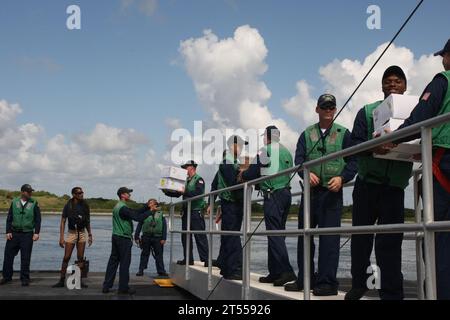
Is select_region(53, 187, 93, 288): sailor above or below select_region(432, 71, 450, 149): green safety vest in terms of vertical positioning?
below

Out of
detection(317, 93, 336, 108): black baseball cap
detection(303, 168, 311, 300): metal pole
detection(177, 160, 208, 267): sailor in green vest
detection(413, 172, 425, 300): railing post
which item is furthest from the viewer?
detection(177, 160, 208, 267): sailor in green vest

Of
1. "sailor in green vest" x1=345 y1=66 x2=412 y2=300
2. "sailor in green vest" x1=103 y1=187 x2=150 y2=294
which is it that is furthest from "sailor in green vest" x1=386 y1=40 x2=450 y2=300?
"sailor in green vest" x1=103 y1=187 x2=150 y2=294

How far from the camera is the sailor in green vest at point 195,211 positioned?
31.0ft

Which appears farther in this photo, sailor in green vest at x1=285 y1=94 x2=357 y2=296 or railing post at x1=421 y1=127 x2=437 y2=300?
sailor in green vest at x1=285 y1=94 x2=357 y2=296

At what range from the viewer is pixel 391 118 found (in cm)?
346

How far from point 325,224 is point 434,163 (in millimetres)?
1610

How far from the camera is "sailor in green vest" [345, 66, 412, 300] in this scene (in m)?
3.71

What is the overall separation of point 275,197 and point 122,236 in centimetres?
424

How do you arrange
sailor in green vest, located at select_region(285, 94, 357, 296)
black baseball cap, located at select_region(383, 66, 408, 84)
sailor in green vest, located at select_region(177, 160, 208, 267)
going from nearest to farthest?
black baseball cap, located at select_region(383, 66, 408, 84)
sailor in green vest, located at select_region(285, 94, 357, 296)
sailor in green vest, located at select_region(177, 160, 208, 267)

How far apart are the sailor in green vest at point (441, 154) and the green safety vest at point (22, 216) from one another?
849cm

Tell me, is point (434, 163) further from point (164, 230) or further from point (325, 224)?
point (164, 230)

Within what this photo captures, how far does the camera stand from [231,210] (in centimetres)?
701

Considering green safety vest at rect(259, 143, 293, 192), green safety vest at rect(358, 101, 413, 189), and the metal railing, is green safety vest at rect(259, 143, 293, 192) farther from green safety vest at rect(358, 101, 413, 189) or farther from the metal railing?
green safety vest at rect(358, 101, 413, 189)
